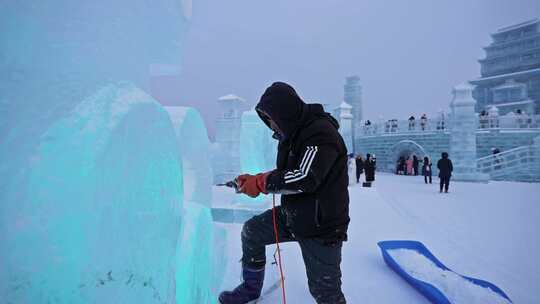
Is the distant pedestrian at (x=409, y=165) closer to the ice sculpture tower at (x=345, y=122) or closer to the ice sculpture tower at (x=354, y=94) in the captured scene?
the ice sculpture tower at (x=345, y=122)

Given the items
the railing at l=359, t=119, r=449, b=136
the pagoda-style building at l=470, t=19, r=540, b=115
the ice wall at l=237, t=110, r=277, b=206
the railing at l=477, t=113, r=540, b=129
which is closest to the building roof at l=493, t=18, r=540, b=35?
the pagoda-style building at l=470, t=19, r=540, b=115

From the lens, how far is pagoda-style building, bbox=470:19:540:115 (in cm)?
2616

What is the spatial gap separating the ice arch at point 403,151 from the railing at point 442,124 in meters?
0.77

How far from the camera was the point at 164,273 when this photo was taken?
120 cm

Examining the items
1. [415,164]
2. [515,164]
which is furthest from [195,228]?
[515,164]

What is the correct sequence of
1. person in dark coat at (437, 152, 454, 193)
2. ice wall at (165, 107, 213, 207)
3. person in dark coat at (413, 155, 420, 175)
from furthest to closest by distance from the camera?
person in dark coat at (413, 155, 420, 175) → person in dark coat at (437, 152, 454, 193) → ice wall at (165, 107, 213, 207)

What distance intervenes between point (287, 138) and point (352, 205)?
555 cm

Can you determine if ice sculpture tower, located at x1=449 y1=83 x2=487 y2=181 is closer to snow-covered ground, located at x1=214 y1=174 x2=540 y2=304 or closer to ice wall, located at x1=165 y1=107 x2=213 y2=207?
snow-covered ground, located at x1=214 y1=174 x2=540 y2=304

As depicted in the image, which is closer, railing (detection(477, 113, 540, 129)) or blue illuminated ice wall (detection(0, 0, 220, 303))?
blue illuminated ice wall (detection(0, 0, 220, 303))

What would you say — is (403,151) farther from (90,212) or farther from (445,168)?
(90,212)

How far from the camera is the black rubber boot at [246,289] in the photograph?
7.28ft

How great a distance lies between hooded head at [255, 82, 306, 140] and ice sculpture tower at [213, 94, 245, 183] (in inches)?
414

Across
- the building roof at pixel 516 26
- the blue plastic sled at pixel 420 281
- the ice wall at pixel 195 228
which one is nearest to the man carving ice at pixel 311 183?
the ice wall at pixel 195 228

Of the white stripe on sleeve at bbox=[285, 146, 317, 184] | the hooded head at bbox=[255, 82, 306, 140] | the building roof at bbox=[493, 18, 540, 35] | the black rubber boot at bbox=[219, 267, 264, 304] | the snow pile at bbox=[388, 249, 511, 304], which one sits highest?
the building roof at bbox=[493, 18, 540, 35]
